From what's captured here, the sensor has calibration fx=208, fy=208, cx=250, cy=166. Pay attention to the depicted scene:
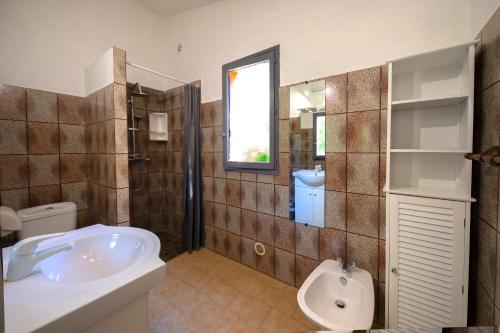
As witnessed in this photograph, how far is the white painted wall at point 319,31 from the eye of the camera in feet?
3.97

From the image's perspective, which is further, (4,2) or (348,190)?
(4,2)

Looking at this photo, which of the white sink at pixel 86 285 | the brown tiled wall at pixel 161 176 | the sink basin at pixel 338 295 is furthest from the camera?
the brown tiled wall at pixel 161 176

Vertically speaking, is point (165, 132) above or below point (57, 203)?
above

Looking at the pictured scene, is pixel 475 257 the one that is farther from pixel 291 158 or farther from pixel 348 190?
pixel 291 158

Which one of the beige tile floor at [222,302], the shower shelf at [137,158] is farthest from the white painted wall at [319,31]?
the beige tile floor at [222,302]

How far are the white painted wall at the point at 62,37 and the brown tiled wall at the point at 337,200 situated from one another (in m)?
1.82

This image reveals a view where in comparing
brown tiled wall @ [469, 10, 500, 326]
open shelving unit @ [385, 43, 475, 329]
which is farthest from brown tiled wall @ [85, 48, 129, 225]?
brown tiled wall @ [469, 10, 500, 326]

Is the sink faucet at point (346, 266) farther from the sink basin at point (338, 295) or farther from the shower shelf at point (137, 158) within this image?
the shower shelf at point (137, 158)

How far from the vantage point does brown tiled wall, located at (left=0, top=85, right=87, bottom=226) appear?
167 centimetres

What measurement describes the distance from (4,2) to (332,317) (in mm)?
3325

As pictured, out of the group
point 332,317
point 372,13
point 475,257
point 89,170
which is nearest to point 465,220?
point 475,257

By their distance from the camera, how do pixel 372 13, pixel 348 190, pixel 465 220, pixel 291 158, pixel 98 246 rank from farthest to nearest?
pixel 291 158, pixel 348 190, pixel 372 13, pixel 98 246, pixel 465 220

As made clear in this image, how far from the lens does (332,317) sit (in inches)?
51.0

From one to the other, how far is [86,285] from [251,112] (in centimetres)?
175
